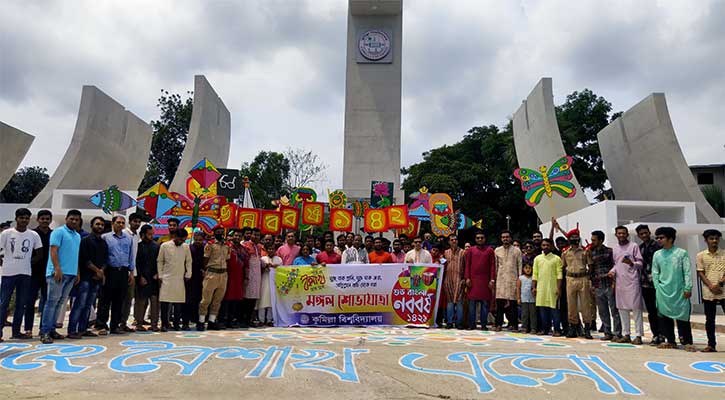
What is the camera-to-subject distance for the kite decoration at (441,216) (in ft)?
38.4

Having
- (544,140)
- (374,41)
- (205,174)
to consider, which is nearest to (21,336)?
(205,174)

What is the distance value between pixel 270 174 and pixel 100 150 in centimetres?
1125

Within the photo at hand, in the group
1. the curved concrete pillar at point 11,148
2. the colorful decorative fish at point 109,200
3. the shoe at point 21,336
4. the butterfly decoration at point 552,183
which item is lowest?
the shoe at point 21,336

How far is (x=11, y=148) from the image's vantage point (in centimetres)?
1716

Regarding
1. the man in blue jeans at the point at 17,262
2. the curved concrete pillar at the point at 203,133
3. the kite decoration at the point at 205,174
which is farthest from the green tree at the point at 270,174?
the man in blue jeans at the point at 17,262

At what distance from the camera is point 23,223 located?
5609 mm

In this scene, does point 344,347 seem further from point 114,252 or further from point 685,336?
point 685,336

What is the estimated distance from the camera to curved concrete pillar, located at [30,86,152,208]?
18.2 meters

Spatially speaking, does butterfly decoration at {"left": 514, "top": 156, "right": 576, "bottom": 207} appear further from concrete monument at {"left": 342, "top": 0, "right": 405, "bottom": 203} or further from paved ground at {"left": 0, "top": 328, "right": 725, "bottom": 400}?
concrete monument at {"left": 342, "top": 0, "right": 405, "bottom": 203}

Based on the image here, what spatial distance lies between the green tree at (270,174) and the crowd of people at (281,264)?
71.4 feet

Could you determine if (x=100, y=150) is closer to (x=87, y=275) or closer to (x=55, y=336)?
(x=87, y=275)

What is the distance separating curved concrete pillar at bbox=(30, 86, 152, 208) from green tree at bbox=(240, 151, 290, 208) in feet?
24.7

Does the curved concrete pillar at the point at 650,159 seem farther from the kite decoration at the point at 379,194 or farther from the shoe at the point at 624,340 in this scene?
the shoe at the point at 624,340

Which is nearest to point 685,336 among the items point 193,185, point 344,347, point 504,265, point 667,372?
point 667,372
